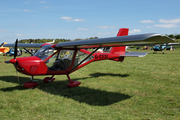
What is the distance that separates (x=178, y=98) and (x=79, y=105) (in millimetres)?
3490

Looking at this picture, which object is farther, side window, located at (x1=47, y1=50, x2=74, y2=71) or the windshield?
side window, located at (x1=47, y1=50, x2=74, y2=71)

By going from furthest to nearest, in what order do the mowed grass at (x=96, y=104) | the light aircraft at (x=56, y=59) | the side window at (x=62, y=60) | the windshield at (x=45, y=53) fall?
1. the side window at (x=62, y=60)
2. the windshield at (x=45, y=53)
3. the light aircraft at (x=56, y=59)
4. the mowed grass at (x=96, y=104)

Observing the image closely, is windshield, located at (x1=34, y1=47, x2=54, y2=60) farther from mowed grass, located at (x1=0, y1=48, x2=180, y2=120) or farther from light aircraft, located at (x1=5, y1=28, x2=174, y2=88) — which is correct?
mowed grass, located at (x1=0, y1=48, x2=180, y2=120)

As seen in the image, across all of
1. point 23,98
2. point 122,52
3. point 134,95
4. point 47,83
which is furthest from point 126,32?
point 23,98

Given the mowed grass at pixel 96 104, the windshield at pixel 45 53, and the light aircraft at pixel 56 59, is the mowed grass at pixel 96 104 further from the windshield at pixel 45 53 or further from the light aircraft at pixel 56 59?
the windshield at pixel 45 53

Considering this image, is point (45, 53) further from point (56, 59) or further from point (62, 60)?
point (62, 60)

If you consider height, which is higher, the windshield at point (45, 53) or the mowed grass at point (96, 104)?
the windshield at point (45, 53)

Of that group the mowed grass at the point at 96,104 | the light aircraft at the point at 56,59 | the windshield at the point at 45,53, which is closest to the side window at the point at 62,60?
the light aircraft at the point at 56,59

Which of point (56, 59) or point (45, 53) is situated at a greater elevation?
point (45, 53)

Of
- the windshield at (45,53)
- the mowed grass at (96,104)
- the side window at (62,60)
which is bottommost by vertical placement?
the mowed grass at (96,104)

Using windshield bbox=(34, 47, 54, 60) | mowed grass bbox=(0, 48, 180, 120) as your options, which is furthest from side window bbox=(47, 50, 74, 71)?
mowed grass bbox=(0, 48, 180, 120)

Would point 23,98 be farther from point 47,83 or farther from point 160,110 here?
point 160,110

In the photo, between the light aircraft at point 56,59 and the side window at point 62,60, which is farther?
the side window at point 62,60

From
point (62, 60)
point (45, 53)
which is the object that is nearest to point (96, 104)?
point (62, 60)
